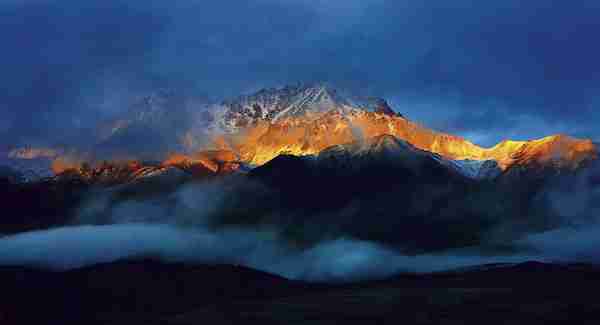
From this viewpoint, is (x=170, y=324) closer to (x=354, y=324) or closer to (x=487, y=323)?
(x=354, y=324)

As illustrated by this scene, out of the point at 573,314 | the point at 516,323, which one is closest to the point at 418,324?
the point at 516,323

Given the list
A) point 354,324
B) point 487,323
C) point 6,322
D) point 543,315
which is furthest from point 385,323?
point 6,322

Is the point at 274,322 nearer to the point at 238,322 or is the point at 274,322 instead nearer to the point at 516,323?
the point at 238,322

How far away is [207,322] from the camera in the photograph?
199750 mm

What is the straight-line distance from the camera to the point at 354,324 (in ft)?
626

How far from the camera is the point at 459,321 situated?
636 ft

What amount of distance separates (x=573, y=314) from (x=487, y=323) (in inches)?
877

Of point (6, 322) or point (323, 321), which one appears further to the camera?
point (323, 321)

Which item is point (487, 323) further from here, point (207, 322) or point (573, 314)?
point (207, 322)

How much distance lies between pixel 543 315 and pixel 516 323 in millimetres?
13556

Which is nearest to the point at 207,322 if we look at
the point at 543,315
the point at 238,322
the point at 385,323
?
the point at 238,322

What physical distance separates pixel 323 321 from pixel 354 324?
8.86 m

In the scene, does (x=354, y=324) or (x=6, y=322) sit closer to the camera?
(x=6, y=322)

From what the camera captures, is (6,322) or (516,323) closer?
(6,322)
